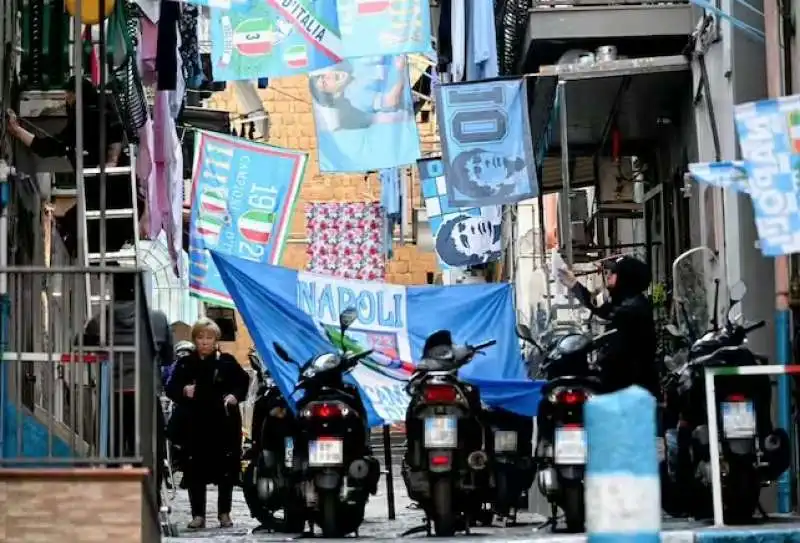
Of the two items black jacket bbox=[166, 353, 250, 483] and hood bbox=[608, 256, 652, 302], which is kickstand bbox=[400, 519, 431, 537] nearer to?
hood bbox=[608, 256, 652, 302]

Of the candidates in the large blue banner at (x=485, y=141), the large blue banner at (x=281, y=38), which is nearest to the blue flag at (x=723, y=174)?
the large blue banner at (x=281, y=38)

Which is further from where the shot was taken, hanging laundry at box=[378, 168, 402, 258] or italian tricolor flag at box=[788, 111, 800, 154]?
hanging laundry at box=[378, 168, 402, 258]

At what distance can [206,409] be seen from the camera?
14875mm

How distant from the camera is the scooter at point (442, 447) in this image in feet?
40.1

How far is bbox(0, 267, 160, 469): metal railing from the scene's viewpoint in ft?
33.8

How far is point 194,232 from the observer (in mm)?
20375

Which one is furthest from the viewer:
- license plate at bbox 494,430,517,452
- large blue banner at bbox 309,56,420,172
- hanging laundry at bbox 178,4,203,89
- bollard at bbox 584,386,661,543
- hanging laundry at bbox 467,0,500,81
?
hanging laundry at bbox 178,4,203,89

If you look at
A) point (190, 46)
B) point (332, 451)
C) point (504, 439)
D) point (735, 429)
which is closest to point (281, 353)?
point (332, 451)

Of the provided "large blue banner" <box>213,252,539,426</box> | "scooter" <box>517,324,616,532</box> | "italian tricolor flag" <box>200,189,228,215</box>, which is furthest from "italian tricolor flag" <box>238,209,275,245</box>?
"scooter" <box>517,324,616,532</box>

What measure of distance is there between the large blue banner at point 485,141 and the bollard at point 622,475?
10.7 m

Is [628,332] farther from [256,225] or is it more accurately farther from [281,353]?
[256,225]

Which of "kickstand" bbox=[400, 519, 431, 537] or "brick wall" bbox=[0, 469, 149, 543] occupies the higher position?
"brick wall" bbox=[0, 469, 149, 543]

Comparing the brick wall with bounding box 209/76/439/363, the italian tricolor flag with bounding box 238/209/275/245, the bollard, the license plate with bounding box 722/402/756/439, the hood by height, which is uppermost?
the brick wall with bounding box 209/76/439/363

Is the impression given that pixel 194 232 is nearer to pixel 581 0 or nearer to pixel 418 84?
pixel 581 0
